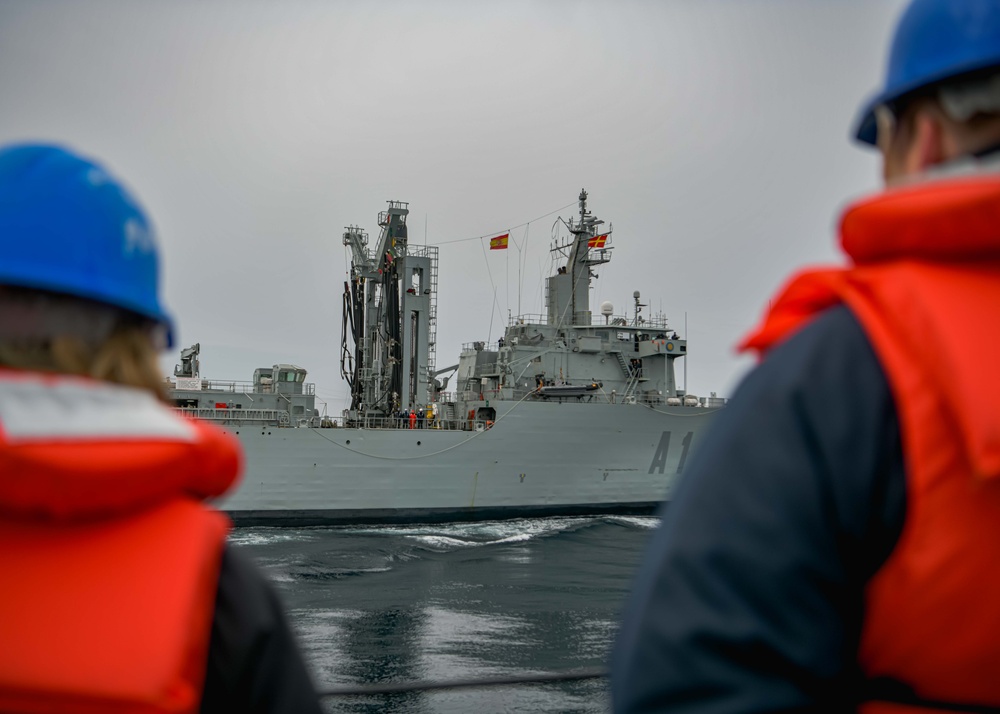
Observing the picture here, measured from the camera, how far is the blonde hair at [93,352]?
96 centimetres

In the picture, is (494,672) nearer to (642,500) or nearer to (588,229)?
(642,500)

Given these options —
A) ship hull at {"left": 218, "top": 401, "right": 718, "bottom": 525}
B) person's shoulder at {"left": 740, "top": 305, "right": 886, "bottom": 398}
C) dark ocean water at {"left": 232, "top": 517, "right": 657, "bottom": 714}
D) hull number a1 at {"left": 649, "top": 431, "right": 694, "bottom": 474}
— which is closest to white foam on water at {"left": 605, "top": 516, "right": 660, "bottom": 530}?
dark ocean water at {"left": 232, "top": 517, "right": 657, "bottom": 714}

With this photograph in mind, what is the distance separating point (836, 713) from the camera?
0.81 m

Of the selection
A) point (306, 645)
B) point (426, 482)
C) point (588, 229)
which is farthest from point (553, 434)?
point (306, 645)

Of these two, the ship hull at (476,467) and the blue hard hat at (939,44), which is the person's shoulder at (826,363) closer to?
the blue hard hat at (939,44)

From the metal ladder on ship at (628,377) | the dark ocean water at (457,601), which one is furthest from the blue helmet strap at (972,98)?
the metal ladder on ship at (628,377)

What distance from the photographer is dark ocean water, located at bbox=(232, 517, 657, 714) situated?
26.0 ft

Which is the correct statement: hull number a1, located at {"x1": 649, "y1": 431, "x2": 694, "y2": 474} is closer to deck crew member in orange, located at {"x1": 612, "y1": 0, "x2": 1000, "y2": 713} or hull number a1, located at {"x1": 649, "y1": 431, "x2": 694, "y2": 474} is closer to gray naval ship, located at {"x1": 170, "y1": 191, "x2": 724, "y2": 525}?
gray naval ship, located at {"x1": 170, "y1": 191, "x2": 724, "y2": 525}

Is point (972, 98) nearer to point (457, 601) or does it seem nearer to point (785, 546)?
point (785, 546)

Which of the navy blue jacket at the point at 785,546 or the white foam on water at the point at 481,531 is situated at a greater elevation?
the navy blue jacket at the point at 785,546

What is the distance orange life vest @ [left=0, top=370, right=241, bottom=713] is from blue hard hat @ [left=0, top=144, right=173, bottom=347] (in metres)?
0.14

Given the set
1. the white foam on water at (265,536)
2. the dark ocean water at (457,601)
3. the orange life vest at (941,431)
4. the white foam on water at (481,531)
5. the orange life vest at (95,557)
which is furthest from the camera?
the white foam on water at (481,531)

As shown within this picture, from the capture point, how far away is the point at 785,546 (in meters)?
0.77

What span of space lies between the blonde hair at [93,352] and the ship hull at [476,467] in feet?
57.8
